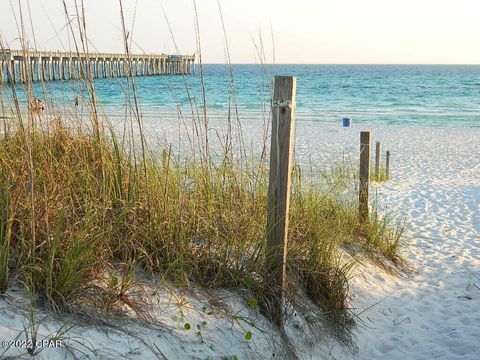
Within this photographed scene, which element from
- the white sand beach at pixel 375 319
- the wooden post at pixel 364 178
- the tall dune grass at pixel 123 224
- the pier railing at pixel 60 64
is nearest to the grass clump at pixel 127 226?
the tall dune grass at pixel 123 224

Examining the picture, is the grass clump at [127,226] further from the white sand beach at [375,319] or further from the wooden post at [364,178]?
the wooden post at [364,178]

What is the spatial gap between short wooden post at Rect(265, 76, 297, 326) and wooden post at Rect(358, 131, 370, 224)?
231 centimetres

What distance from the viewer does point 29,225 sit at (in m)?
3.04

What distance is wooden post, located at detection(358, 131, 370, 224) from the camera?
227 inches

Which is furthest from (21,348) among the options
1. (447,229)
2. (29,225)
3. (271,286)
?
(447,229)

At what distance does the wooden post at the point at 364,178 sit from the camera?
576 centimetres

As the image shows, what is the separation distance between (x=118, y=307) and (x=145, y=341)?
9.7 inches

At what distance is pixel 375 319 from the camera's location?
4180 mm

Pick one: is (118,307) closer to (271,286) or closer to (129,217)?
(129,217)

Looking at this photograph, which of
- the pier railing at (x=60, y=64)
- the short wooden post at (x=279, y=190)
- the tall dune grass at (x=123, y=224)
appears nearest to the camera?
the tall dune grass at (x=123, y=224)

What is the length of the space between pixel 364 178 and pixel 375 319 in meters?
2.15

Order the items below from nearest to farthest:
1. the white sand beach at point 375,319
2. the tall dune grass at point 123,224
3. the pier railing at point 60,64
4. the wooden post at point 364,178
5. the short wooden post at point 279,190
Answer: the white sand beach at point 375,319
the tall dune grass at point 123,224
the pier railing at point 60,64
the short wooden post at point 279,190
the wooden post at point 364,178

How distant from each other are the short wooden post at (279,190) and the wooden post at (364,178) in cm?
231

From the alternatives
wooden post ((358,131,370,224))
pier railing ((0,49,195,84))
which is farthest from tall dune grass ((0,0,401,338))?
wooden post ((358,131,370,224))
